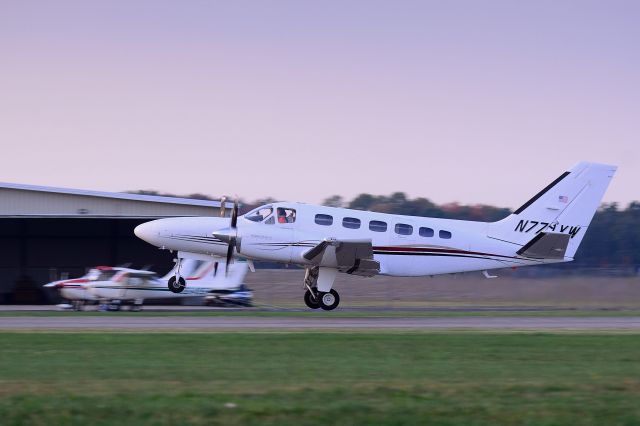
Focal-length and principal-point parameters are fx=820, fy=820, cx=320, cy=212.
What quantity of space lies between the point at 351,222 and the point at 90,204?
1539 cm

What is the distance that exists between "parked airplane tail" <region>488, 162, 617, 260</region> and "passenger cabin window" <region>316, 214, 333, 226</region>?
6.63 m

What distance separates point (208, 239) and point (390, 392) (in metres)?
18.7

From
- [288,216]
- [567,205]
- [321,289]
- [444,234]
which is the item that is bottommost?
[321,289]

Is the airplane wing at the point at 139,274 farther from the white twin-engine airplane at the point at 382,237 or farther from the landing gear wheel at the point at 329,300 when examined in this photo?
the landing gear wheel at the point at 329,300

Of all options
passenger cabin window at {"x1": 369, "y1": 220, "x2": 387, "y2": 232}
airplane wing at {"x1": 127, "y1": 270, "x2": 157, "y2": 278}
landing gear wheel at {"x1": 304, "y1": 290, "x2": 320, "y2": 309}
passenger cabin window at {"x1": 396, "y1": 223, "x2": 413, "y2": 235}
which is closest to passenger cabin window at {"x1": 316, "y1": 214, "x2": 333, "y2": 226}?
passenger cabin window at {"x1": 369, "y1": 220, "x2": 387, "y2": 232}

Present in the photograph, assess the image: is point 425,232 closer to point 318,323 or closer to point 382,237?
point 382,237

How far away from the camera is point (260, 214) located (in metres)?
29.7

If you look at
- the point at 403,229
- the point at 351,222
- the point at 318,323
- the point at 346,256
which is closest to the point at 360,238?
the point at 351,222

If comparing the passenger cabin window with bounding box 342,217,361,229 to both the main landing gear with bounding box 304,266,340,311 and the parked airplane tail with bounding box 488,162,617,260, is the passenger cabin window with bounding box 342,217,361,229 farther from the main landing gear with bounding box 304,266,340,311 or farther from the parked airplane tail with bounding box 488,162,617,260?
the parked airplane tail with bounding box 488,162,617,260

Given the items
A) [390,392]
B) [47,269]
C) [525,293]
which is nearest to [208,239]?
[525,293]

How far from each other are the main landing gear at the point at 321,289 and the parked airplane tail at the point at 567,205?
6.81 meters

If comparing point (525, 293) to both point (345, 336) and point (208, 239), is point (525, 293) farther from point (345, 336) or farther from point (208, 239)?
point (345, 336)

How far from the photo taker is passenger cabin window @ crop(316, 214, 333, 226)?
2945 cm

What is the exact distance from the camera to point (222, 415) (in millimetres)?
10281
